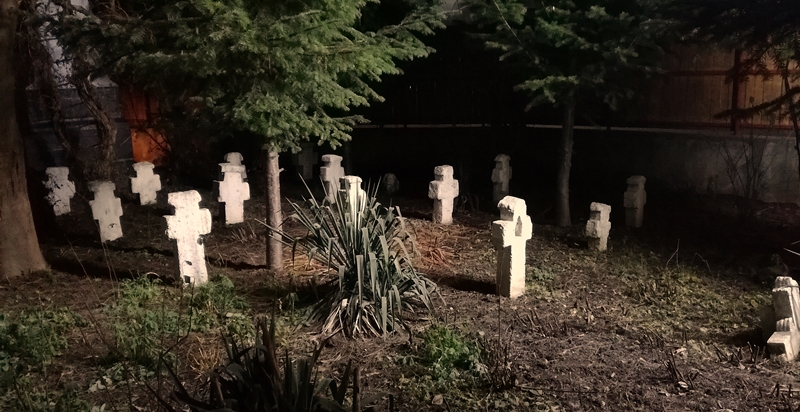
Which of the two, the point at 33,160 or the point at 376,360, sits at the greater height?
the point at 33,160

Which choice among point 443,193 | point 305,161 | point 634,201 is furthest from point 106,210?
point 634,201

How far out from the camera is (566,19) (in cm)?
705

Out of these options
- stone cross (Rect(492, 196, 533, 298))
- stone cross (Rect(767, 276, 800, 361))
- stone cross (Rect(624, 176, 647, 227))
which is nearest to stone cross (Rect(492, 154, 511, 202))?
stone cross (Rect(624, 176, 647, 227))

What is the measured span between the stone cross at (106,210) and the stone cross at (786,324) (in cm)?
665

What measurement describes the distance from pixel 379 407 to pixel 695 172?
24.4ft

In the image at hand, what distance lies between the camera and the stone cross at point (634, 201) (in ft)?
25.6

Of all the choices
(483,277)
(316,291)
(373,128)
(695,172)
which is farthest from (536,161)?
(316,291)

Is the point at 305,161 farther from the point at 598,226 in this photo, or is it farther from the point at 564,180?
the point at 598,226

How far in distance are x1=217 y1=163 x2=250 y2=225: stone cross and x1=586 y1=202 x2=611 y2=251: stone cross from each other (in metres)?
4.35

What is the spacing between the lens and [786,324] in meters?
4.50

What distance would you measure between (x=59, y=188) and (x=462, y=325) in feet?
21.3

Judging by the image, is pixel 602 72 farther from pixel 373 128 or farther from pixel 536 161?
pixel 373 128

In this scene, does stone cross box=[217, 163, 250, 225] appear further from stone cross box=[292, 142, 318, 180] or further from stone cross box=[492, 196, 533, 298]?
stone cross box=[492, 196, 533, 298]

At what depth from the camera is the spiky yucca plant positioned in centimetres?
490
